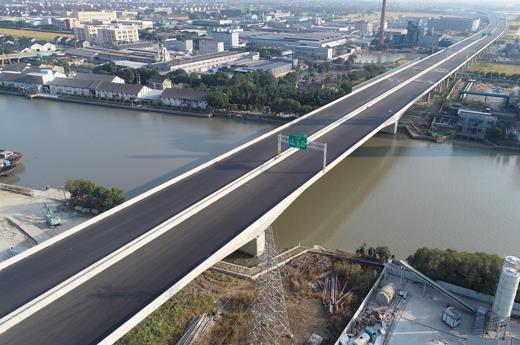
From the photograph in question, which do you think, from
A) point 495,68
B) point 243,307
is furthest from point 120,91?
point 495,68

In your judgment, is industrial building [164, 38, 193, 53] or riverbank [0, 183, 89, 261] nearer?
riverbank [0, 183, 89, 261]

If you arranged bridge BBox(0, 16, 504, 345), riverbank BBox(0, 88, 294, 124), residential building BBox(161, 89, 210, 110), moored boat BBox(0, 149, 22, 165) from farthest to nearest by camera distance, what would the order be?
1. residential building BBox(161, 89, 210, 110)
2. riverbank BBox(0, 88, 294, 124)
3. moored boat BBox(0, 149, 22, 165)
4. bridge BBox(0, 16, 504, 345)

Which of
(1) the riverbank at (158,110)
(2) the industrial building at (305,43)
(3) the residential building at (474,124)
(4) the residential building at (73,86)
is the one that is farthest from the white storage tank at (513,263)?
(2) the industrial building at (305,43)

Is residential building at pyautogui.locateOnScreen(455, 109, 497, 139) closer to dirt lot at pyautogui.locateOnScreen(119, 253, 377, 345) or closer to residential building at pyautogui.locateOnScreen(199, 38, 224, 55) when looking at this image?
dirt lot at pyautogui.locateOnScreen(119, 253, 377, 345)

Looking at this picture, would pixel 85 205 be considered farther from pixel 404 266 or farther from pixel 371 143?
pixel 371 143

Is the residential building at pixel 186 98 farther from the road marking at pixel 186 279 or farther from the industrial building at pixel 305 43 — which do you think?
the industrial building at pixel 305 43

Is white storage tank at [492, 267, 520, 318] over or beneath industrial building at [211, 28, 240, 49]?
beneath

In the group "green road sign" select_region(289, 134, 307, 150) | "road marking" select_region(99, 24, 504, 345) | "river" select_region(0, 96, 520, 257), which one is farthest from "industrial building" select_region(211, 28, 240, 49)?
"road marking" select_region(99, 24, 504, 345)

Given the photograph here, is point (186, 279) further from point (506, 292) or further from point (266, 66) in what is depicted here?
A: point (266, 66)
